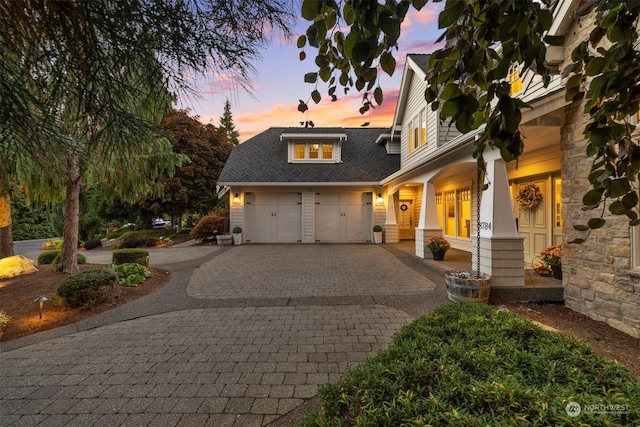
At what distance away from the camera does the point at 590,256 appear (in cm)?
413

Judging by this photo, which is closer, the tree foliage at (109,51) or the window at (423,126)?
the tree foliage at (109,51)

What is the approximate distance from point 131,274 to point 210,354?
4442 millimetres

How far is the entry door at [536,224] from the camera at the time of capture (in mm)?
6391

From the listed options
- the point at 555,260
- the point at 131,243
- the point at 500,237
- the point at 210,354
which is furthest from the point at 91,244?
the point at 555,260

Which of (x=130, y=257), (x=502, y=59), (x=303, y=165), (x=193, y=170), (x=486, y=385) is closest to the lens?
(x=502, y=59)

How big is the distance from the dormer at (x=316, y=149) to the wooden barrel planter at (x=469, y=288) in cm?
1056

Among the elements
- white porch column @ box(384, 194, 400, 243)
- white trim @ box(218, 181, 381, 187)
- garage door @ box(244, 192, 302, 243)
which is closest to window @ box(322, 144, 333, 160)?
white trim @ box(218, 181, 381, 187)

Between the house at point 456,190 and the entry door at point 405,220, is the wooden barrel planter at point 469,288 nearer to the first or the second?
the house at point 456,190

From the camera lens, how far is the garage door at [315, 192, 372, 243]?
1377 cm

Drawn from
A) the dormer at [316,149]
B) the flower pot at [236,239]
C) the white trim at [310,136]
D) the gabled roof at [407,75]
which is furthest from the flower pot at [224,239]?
the gabled roof at [407,75]

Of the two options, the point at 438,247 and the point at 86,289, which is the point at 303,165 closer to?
the point at 438,247

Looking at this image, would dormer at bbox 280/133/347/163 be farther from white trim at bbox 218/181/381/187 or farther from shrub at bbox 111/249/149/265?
shrub at bbox 111/249/149/265

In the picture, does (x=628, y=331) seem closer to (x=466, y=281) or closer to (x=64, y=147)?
(x=466, y=281)

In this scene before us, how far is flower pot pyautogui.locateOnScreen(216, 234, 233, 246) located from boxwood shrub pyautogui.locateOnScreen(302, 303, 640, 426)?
1181 centimetres
